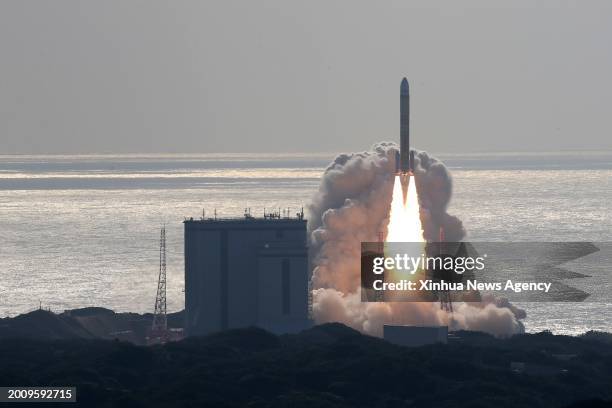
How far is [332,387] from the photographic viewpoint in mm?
189875

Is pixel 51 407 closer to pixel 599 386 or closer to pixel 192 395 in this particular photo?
pixel 192 395

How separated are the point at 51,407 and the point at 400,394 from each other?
36369 mm

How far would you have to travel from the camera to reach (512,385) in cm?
19100

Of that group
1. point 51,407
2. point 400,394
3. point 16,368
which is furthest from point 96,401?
point 400,394

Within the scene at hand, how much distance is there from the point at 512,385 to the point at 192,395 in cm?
3336

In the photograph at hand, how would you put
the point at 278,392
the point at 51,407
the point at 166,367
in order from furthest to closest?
the point at 166,367 < the point at 278,392 < the point at 51,407

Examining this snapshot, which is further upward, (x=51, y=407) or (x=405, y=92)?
(x=405, y=92)

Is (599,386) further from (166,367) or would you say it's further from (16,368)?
(16,368)

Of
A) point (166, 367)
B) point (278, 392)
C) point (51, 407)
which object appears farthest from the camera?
point (166, 367)

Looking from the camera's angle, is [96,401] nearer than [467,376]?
Yes

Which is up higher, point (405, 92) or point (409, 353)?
point (405, 92)

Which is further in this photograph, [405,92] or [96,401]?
[405,92]

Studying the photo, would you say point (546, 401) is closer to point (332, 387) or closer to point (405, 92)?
point (332, 387)

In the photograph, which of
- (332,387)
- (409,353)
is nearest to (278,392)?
(332,387)
